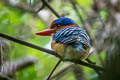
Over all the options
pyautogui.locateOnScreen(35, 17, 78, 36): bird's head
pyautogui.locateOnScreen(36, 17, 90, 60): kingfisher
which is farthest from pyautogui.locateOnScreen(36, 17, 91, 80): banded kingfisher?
pyautogui.locateOnScreen(35, 17, 78, 36): bird's head

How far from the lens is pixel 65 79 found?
232cm

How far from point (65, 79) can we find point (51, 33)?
550mm

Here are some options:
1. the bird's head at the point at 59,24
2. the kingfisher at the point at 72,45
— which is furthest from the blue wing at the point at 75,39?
the bird's head at the point at 59,24

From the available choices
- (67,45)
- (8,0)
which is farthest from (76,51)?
(8,0)

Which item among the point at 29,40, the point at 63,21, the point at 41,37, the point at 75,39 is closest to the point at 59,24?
the point at 63,21

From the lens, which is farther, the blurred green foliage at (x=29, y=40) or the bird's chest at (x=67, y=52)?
the blurred green foliage at (x=29, y=40)

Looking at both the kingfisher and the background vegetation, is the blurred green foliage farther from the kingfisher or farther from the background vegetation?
the kingfisher

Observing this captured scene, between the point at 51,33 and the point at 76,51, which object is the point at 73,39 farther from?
the point at 51,33

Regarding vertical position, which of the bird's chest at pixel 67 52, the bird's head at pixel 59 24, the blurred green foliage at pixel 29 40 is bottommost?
the blurred green foliage at pixel 29 40

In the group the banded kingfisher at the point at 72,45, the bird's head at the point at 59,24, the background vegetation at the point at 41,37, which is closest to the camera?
the banded kingfisher at the point at 72,45

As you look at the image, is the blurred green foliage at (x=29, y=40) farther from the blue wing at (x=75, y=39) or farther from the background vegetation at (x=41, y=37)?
the blue wing at (x=75, y=39)

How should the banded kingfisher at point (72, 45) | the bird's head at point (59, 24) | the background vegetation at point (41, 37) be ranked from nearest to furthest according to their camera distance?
the banded kingfisher at point (72, 45)
the bird's head at point (59, 24)
the background vegetation at point (41, 37)

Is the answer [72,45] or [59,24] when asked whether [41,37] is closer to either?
[59,24]

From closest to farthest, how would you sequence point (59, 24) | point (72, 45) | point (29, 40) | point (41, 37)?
point (72, 45), point (59, 24), point (41, 37), point (29, 40)
